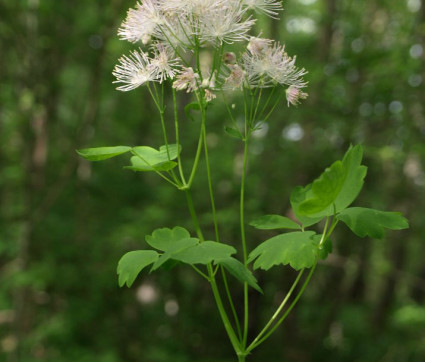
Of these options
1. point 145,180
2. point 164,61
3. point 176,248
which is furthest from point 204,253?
point 145,180

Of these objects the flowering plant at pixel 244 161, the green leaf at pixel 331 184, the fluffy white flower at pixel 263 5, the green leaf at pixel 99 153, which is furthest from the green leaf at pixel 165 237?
the fluffy white flower at pixel 263 5

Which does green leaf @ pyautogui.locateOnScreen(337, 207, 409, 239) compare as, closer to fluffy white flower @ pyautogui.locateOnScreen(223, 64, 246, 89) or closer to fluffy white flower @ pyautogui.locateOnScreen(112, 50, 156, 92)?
fluffy white flower @ pyautogui.locateOnScreen(223, 64, 246, 89)

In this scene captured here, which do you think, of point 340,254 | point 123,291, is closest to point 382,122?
point 340,254

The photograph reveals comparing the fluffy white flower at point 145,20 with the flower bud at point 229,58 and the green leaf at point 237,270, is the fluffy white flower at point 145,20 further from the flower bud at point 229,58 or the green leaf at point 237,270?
the green leaf at point 237,270

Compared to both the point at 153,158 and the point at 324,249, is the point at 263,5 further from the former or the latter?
the point at 324,249

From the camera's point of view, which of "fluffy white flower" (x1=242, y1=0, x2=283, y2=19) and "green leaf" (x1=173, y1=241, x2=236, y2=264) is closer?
"green leaf" (x1=173, y1=241, x2=236, y2=264)

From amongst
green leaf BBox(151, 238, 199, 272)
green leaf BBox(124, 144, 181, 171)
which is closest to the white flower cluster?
green leaf BBox(124, 144, 181, 171)

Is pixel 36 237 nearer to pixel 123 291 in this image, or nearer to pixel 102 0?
pixel 123 291
